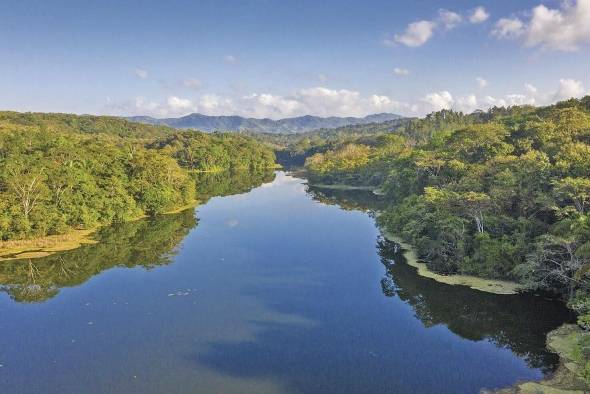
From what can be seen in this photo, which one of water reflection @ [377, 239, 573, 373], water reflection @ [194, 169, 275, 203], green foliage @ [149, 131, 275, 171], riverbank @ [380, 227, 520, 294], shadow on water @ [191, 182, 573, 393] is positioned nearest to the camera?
shadow on water @ [191, 182, 573, 393]

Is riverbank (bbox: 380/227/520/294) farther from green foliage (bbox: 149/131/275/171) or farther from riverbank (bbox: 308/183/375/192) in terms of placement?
green foliage (bbox: 149/131/275/171)

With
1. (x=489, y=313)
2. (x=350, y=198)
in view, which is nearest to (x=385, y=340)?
(x=489, y=313)

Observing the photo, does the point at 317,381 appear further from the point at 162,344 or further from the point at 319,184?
the point at 319,184

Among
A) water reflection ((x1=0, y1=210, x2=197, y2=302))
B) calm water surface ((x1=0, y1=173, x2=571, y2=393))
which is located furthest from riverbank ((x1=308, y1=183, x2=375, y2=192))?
calm water surface ((x1=0, y1=173, x2=571, y2=393))

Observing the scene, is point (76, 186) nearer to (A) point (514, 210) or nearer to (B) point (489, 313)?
(B) point (489, 313)

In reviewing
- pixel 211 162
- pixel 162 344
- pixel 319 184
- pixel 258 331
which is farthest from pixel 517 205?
pixel 211 162

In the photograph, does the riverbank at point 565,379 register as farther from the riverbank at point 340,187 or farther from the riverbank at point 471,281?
the riverbank at point 340,187
